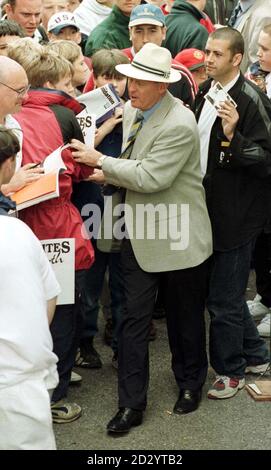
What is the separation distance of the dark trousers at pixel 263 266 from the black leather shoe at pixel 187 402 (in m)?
1.60

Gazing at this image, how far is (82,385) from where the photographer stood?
233 inches

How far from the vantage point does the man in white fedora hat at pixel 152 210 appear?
5.11m

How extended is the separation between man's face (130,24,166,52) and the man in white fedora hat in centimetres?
152

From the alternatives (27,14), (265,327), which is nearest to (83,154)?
(265,327)

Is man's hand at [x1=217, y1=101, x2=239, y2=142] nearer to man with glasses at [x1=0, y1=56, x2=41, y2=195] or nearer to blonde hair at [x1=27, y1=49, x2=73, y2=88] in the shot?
blonde hair at [x1=27, y1=49, x2=73, y2=88]

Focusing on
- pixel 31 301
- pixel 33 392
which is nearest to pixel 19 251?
pixel 31 301

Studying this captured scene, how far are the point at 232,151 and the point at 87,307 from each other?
1555 mm

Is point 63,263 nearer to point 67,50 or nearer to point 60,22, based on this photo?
point 67,50

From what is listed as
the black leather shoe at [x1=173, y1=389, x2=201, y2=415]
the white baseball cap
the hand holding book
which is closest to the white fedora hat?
the hand holding book

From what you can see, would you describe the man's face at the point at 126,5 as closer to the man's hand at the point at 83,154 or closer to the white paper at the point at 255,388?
the man's hand at the point at 83,154

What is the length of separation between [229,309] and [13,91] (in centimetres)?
188

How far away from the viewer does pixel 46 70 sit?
5.22 m

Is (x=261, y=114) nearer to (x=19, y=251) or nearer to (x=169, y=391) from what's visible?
(x=169, y=391)

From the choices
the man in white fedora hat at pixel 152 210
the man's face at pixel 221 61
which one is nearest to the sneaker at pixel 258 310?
the man in white fedora hat at pixel 152 210
